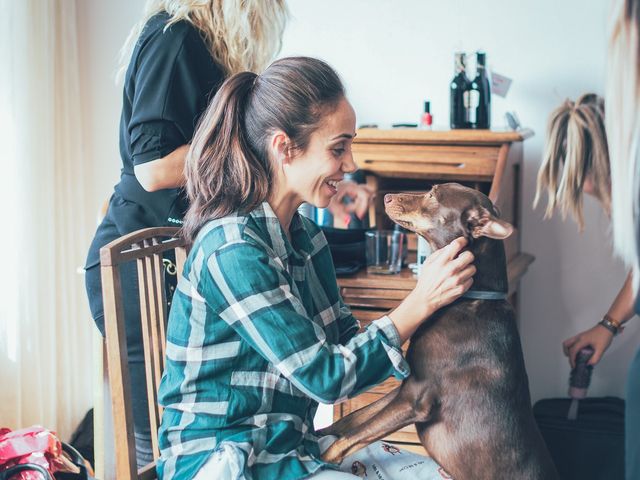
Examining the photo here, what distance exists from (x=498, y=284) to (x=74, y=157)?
6.18ft

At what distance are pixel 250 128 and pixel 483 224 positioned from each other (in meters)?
0.43

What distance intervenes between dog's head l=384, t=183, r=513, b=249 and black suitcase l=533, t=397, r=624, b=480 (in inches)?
42.6

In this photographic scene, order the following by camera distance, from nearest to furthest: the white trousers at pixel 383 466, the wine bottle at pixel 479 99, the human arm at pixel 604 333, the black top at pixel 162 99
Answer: the white trousers at pixel 383 466, the black top at pixel 162 99, the human arm at pixel 604 333, the wine bottle at pixel 479 99

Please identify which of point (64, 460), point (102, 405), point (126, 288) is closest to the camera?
point (126, 288)

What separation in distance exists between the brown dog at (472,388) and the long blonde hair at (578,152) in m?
0.52

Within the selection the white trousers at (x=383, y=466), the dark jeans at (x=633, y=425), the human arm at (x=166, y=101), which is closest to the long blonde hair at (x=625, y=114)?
the dark jeans at (x=633, y=425)

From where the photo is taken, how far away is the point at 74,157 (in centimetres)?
284

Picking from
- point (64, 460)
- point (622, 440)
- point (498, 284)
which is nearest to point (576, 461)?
point (622, 440)

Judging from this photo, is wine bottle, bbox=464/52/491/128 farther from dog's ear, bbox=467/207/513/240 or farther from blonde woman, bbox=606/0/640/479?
blonde woman, bbox=606/0/640/479

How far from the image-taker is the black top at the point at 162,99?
5.71 ft

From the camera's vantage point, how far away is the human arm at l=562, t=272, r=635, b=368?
7.45ft

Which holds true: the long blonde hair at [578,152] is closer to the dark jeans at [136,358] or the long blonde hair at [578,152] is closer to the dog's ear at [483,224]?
the dog's ear at [483,224]

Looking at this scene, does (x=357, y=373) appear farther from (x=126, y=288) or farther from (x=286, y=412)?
(x=126, y=288)

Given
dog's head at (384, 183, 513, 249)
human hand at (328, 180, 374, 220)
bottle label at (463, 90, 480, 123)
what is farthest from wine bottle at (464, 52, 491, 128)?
dog's head at (384, 183, 513, 249)
